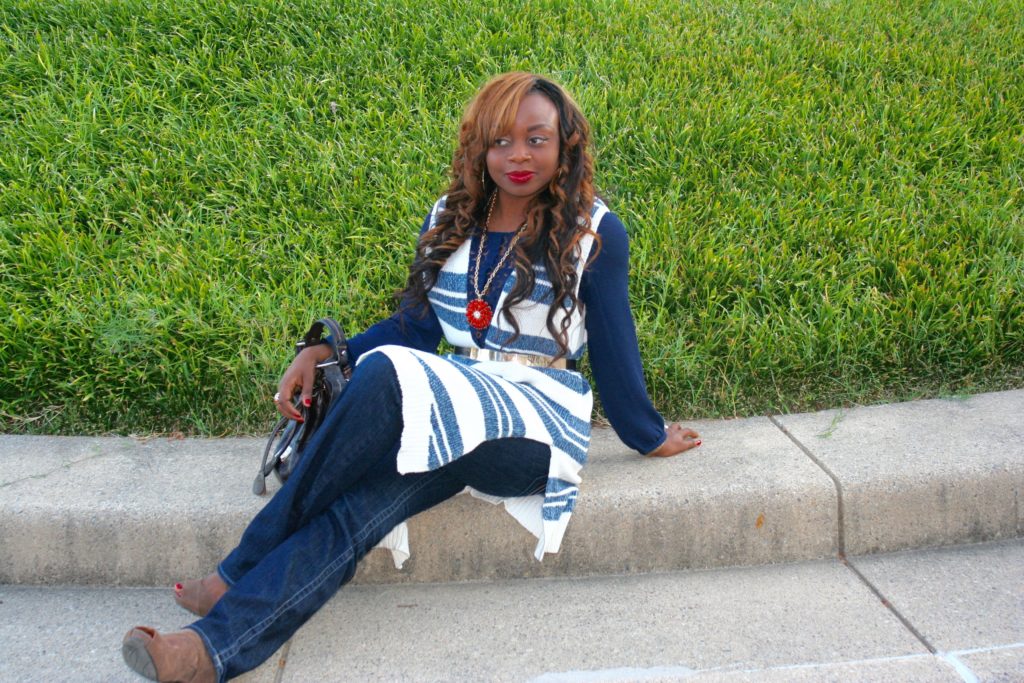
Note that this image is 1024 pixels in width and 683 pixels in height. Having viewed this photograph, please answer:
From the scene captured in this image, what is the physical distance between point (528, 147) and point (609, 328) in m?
0.52

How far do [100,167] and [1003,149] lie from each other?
4.04m

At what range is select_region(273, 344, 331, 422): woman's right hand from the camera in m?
2.40

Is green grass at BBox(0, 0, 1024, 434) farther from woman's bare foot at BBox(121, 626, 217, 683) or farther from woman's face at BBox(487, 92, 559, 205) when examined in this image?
woman's bare foot at BBox(121, 626, 217, 683)

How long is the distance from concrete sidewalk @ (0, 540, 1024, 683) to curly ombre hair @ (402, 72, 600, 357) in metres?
0.69

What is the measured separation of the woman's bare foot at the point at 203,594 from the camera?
7.36ft

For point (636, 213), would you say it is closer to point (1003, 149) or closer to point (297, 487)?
point (1003, 149)

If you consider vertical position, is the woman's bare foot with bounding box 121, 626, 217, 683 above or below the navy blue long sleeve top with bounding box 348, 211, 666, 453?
below

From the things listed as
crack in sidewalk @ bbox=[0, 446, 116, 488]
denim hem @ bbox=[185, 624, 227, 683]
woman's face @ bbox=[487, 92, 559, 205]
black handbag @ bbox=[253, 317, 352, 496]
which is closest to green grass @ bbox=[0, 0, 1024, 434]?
crack in sidewalk @ bbox=[0, 446, 116, 488]

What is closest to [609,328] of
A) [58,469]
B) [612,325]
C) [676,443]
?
[612,325]

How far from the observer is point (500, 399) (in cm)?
236

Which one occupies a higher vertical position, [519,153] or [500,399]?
[519,153]

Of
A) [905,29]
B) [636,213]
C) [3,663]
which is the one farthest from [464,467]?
[905,29]

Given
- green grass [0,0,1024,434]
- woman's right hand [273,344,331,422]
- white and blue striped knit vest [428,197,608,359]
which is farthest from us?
green grass [0,0,1024,434]

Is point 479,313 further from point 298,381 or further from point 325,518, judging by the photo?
point 325,518
